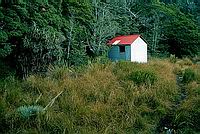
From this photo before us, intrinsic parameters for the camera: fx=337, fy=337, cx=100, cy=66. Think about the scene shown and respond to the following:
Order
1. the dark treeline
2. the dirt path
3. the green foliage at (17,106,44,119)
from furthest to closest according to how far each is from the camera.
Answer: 1. the dark treeline
2. the dirt path
3. the green foliage at (17,106,44,119)

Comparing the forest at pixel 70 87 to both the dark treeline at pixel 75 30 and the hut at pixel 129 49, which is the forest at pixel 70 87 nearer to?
the dark treeline at pixel 75 30

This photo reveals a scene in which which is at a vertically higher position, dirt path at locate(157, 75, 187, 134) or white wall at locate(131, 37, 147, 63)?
white wall at locate(131, 37, 147, 63)

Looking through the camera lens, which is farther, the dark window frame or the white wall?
the dark window frame

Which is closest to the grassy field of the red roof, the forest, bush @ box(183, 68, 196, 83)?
the forest

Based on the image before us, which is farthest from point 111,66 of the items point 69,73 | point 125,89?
point 125,89

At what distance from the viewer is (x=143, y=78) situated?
13.0 m

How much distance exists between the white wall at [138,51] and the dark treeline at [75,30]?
205 centimetres

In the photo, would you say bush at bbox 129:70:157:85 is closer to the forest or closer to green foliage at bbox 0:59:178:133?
the forest

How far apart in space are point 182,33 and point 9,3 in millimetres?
23964

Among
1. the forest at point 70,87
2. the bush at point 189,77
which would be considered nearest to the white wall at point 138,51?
the forest at point 70,87

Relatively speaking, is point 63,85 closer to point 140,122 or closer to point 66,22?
point 140,122

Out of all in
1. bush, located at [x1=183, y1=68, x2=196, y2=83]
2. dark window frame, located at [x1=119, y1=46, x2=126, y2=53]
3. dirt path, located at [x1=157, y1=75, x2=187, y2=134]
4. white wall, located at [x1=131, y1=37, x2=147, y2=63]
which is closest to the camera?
dirt path, located at [x1=157, y1=75, x2=187, y2=134]

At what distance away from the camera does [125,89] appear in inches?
470

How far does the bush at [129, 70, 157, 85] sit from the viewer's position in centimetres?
1278
